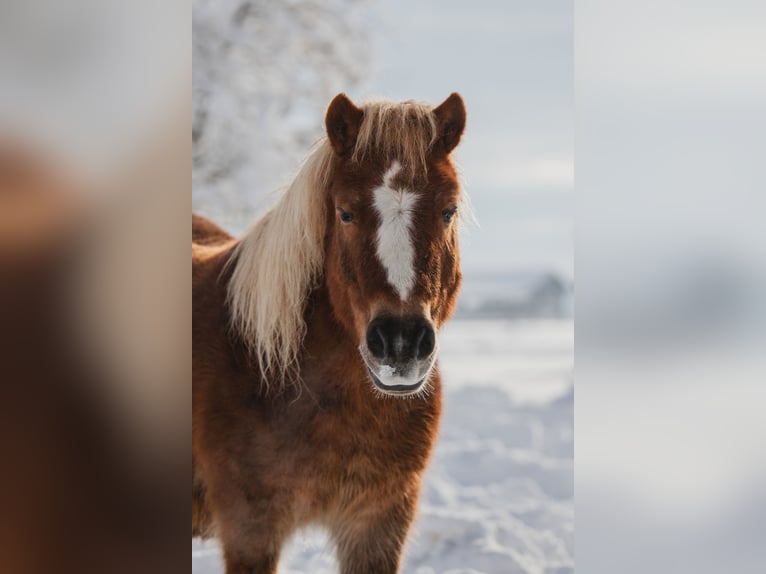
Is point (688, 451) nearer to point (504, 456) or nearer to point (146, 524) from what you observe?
point (146, 524)

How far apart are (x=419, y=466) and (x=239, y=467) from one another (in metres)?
0.33

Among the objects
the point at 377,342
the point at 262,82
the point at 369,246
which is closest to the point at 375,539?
the point at 377,342

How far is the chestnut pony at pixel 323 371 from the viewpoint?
3.60 ft

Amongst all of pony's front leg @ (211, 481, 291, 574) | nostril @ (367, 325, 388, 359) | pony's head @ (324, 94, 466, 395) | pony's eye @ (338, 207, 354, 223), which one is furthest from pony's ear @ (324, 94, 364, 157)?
pony's front leg @ (211, 481, 291, 574)

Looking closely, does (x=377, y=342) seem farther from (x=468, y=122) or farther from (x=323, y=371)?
(x=468, y=122)

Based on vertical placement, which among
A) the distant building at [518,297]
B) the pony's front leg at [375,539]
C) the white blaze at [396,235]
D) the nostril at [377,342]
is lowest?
the pony's front leg at [375,539]

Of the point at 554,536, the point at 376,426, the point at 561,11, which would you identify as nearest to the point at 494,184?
the point at 561,11

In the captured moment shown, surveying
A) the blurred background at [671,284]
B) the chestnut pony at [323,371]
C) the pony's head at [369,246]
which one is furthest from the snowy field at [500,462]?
the blurred background at [671,284]

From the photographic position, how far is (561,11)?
55.8 inches

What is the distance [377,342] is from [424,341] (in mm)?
69

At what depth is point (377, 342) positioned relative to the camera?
991mm

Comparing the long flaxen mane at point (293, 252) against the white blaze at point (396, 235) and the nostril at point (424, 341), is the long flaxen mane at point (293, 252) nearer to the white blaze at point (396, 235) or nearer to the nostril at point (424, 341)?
the white blaze at point (396, 235)

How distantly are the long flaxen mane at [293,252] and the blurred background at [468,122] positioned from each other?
133mm

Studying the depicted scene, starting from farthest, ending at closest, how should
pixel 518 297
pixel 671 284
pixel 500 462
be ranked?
pixel 500 462
pixel 518 297
pixel 671 284
